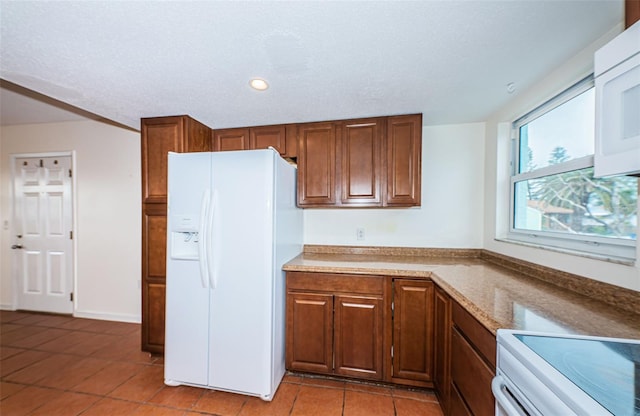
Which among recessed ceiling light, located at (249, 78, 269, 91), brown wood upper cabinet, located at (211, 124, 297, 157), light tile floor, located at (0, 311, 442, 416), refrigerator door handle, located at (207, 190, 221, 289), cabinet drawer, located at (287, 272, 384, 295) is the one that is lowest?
light tile floor, located at (0, 311, 442, 416)

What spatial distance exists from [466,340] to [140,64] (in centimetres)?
239

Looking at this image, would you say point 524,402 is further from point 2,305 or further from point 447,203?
point 2,305

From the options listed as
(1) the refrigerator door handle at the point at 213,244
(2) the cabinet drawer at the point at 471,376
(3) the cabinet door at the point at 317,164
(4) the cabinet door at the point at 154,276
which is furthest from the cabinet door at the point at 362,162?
(4) the cabinet door at the point at 154,276

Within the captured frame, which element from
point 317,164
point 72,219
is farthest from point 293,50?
point 72,219

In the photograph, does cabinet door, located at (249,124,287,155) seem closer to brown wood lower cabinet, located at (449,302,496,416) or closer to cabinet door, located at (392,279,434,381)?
→ cabinet door, located at (392,279,434,381)

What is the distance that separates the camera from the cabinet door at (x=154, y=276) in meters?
2.18

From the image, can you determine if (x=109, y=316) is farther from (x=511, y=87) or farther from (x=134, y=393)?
(x=511, y=87)

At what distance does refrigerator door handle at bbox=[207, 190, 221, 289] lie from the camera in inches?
68.2

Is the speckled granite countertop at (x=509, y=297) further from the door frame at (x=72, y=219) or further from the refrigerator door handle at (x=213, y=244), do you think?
the door frame at (x=72, y=219)

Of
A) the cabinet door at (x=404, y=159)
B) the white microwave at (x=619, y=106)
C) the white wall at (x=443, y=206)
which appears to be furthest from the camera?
the white wall at (x=443, y=206)

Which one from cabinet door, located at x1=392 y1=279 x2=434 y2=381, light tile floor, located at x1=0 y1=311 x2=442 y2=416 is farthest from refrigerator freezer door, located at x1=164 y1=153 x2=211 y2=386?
cabinet door, located at x1=392 y1=279 x2=434 y2=381

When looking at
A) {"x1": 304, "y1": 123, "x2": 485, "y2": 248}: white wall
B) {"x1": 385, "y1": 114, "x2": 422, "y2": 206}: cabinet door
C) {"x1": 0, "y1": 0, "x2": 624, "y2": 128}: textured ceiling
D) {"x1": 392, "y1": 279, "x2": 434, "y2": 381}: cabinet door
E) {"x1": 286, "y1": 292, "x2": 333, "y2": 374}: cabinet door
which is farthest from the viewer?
{"x1": 304, "y1": 123, "x2": 485, "y2": 248}: white wall

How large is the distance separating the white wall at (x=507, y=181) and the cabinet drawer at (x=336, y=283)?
3.48 ft

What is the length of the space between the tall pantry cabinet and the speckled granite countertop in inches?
48.0
